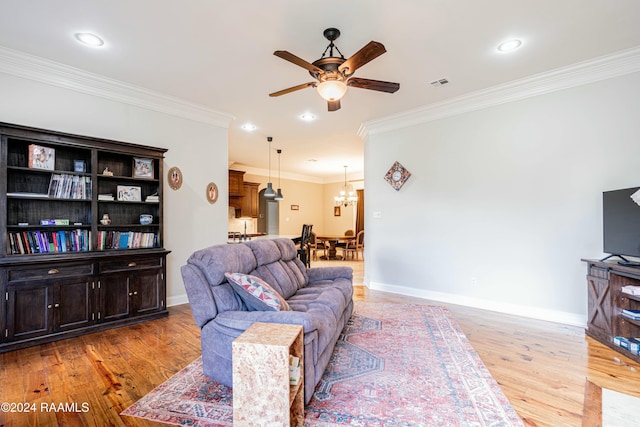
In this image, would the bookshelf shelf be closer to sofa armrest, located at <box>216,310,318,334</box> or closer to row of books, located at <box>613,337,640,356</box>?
sofa armrest, located at <box>216,310,318,334</box>

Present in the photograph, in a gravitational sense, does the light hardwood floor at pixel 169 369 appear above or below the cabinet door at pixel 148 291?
below

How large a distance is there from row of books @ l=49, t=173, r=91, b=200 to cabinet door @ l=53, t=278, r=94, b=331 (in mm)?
916

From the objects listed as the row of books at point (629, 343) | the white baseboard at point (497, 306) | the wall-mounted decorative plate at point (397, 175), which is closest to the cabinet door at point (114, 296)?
Result: the white baseboard at point (497, 306)

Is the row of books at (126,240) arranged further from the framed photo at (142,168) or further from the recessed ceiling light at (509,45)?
the recessed ceiling light at (509,45)

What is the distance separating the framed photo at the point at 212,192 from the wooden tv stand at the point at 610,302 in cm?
484

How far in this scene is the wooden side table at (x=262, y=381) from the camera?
1.49 meters

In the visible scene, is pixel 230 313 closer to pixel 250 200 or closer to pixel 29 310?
pixel 29 310

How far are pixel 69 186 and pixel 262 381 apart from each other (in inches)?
125

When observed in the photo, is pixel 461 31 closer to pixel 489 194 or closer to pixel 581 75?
pixel 581 75

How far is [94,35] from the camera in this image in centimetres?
263

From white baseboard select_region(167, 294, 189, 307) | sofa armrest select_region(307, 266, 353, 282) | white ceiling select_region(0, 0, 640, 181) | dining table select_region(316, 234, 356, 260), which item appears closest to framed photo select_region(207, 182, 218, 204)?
white ceiling select_region(0, 0, 640, 181)

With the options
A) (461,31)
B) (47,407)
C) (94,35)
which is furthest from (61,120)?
(461,31)

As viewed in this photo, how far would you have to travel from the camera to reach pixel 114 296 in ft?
10.8

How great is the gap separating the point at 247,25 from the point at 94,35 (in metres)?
1.43
